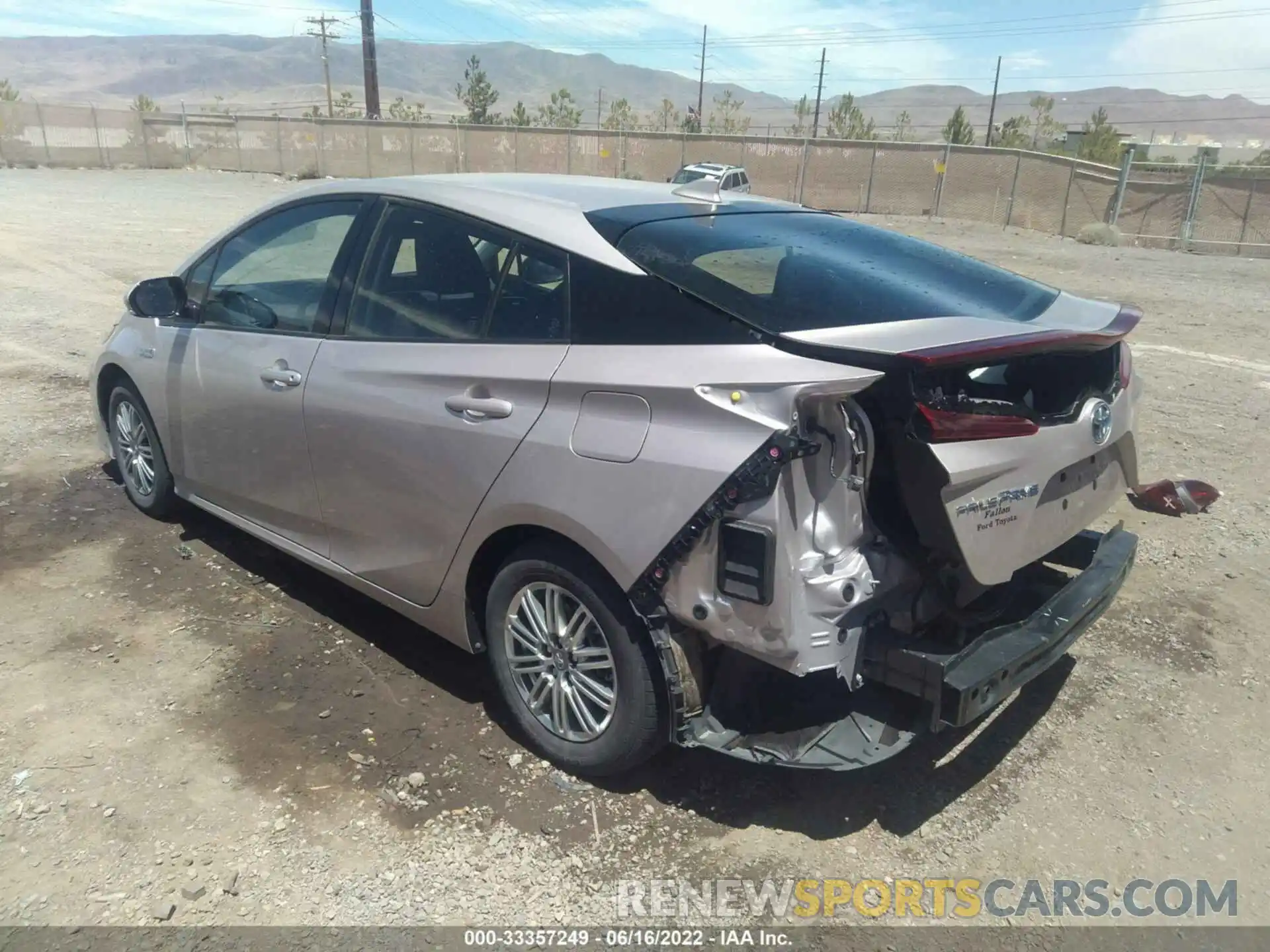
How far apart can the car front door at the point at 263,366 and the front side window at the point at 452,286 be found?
23cm

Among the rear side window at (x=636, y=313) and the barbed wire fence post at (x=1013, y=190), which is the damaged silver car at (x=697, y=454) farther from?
the barbed wire fence post at (x=1013, y=190)

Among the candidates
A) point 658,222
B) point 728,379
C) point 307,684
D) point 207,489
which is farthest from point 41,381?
point 728,379

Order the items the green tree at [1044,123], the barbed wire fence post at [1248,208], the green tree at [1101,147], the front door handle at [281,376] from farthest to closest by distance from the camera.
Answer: the green tree at [1044,123]
the green tree at [1101,147]
the barbed wire fence post at [1248,208]
the front door handle at [281,376]

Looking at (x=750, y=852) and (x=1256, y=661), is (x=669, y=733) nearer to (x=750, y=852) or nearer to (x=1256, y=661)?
(x=750, y=852)

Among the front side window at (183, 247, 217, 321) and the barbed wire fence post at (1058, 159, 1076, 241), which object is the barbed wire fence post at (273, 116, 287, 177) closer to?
the barbed wire fence post at (1058, 159, 1076, 241)

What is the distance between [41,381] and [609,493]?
682 cm

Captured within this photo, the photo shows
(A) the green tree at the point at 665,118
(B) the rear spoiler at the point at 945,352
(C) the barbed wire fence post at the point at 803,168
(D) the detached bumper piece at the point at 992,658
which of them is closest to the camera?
(B) the rear spoiler at the point at 945,352

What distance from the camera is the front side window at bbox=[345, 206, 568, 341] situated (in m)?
2.95

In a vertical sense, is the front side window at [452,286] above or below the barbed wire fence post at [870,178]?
above

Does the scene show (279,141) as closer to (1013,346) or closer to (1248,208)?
(1248,208)

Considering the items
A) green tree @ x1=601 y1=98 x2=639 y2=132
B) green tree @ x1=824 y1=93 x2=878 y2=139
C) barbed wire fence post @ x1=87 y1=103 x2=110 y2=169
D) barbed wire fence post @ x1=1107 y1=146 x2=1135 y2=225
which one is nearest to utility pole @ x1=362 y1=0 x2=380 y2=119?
barbed wire fence post @ x1=87 y1=103 x2=110 y2=169

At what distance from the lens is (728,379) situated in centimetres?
243

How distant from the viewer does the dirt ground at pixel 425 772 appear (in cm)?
264

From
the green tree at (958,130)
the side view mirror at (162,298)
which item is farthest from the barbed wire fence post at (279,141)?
the side view mirror at (162,298)
